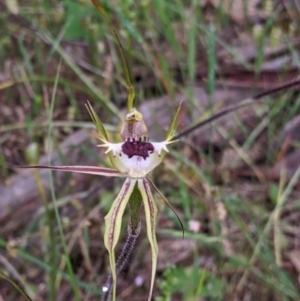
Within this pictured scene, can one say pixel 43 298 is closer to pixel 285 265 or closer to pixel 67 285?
pixel 67 285

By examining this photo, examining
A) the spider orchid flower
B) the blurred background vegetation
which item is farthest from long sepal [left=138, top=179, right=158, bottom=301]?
the blurred background vegetation

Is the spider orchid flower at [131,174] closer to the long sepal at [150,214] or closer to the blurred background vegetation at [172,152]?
the long sepal at [150,214]

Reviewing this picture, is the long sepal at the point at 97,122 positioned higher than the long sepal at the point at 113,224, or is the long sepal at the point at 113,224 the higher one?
the long sepal at the point at 97,122

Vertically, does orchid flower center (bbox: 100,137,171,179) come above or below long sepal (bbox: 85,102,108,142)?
below

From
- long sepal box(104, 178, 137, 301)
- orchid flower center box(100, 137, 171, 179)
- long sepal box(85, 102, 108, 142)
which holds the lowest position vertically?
long sepal box(104, 178, 137, 301)

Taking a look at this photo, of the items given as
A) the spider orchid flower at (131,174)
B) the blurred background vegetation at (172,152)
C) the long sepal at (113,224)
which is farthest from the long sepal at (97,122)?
the blurred background vegetation at (172,152)

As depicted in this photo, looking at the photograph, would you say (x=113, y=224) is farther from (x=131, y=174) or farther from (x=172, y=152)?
(x=172, y=152)

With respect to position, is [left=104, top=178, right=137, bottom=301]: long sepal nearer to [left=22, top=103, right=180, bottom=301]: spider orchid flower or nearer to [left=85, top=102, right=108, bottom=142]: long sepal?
[left=22, top=103, right=180, bottom=301]: spider orchid flower
